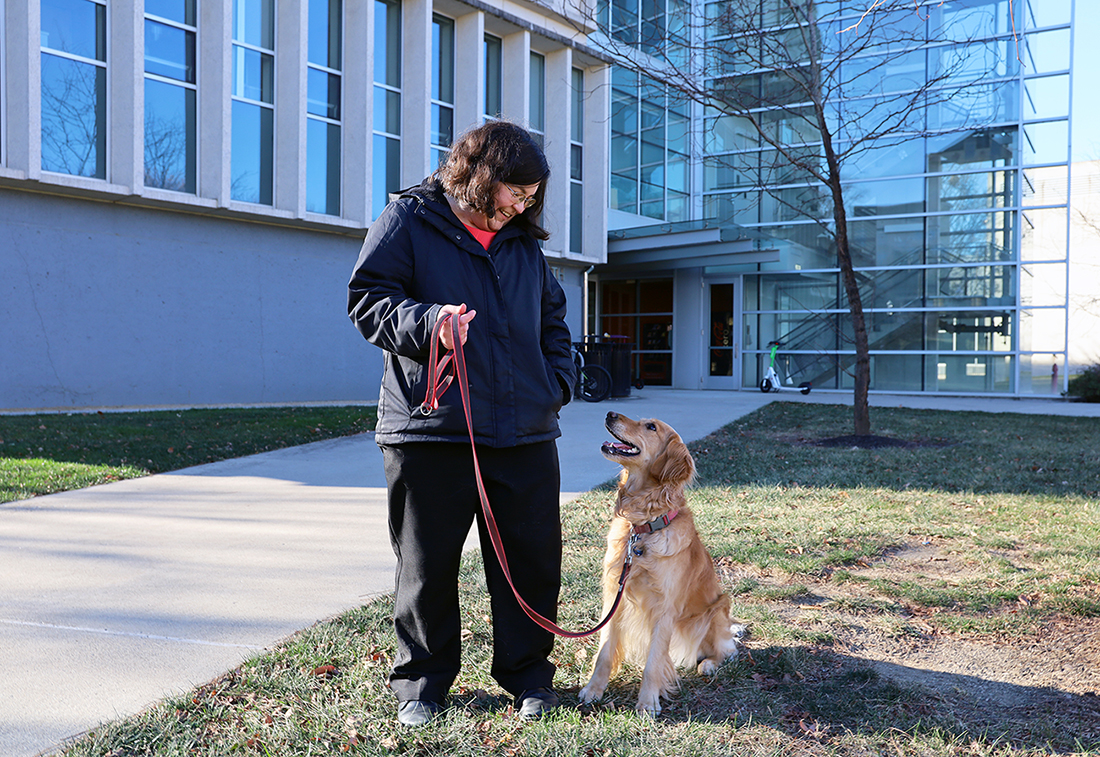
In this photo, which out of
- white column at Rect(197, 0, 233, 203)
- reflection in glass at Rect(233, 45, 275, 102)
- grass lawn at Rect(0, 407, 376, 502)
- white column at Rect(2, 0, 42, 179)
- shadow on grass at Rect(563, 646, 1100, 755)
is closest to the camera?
shadow on grass at Rect(563, 646, 1100, 755)

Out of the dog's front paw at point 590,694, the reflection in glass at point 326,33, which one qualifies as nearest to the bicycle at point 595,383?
the reflection in glass at point 326,33

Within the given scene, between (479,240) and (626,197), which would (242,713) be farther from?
(626,197)

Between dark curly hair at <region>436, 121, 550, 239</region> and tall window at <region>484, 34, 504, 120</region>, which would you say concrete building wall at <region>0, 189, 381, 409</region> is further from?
dark curly hair at <region>436, 121, 550, 239</region>

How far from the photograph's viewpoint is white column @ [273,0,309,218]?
50.4ft

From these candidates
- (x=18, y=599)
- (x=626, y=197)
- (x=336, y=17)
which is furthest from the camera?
(x=626, y=197)

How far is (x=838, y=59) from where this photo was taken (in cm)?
983

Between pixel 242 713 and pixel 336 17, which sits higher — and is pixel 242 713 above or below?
below

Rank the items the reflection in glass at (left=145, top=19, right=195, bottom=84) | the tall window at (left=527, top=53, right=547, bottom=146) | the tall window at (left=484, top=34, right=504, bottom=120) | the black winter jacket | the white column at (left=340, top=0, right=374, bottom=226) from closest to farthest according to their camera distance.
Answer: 1. the black winter jacket
2. the reflection in glass at (left=145, top=19, right=195, bottom=84)
3. the white column at (left=340, top=0, right=374, bottom=226)
4. the tall window at (left=484, top=34, right=504, bottom=120)
5. the tall window at (left=527, top=53, right=547, bottom=146)

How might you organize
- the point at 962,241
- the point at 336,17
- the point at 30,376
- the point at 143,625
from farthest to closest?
the point at 962,241, the point at 336,17, the point at 30,376, the point at 143,625

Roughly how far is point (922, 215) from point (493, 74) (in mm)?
11815

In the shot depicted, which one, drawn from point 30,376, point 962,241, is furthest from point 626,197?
point 30,376

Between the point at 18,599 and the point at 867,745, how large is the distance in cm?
399

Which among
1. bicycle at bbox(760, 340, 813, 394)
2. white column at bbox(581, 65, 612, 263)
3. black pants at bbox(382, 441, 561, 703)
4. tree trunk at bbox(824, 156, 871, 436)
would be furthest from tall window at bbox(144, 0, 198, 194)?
bicycle at bbox(760, 340, 813, 394)

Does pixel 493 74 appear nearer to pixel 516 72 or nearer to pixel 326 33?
pixel 516 72
